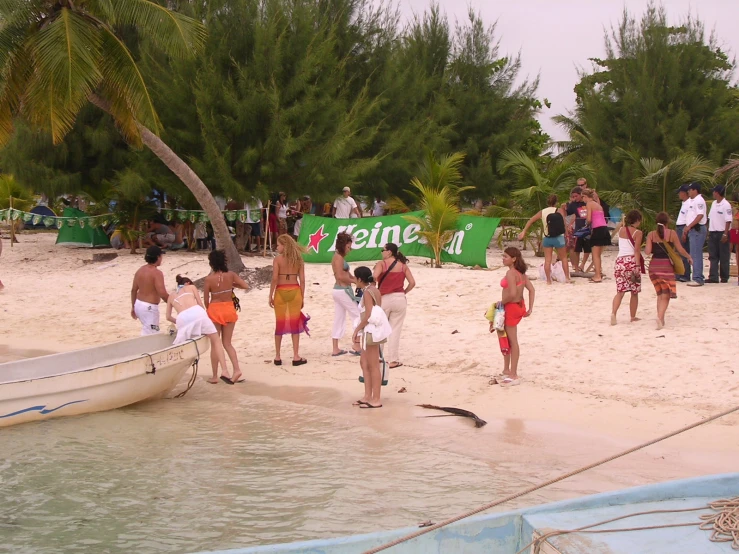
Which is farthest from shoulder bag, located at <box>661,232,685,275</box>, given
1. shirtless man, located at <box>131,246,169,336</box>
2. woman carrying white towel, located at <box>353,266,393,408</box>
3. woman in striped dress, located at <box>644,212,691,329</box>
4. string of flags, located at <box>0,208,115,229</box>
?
string of flags, located at <box>0,208,115,229</box>

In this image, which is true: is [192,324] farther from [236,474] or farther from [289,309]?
[236,474]

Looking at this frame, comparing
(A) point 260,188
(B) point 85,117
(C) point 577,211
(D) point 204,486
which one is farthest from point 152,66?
(D) point 204,486

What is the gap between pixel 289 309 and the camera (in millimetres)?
11688

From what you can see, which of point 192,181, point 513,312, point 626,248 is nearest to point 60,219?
point 192,181

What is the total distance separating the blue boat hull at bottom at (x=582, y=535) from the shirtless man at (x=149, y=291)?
20.4ft

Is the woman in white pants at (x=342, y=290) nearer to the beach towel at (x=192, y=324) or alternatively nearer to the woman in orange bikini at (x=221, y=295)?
the woman in orange bikini at (x=221, y=295)

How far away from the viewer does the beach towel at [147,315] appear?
1138 centimetres

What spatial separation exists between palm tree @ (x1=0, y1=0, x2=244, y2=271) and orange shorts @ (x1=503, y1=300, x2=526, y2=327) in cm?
851

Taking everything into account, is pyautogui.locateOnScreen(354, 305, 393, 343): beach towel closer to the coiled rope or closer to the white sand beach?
the white sand beach

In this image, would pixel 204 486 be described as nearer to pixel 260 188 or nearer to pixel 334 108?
pixel 260 188

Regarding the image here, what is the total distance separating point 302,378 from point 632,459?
4.81 metres

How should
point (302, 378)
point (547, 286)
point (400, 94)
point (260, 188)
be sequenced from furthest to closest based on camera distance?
1. point (400, 94)
2. point (260, 188)
3. point (547, 286)
4. point (302, 378)

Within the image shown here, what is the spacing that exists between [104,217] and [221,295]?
42.0 ft

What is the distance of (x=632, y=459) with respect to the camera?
8312 millimetres
